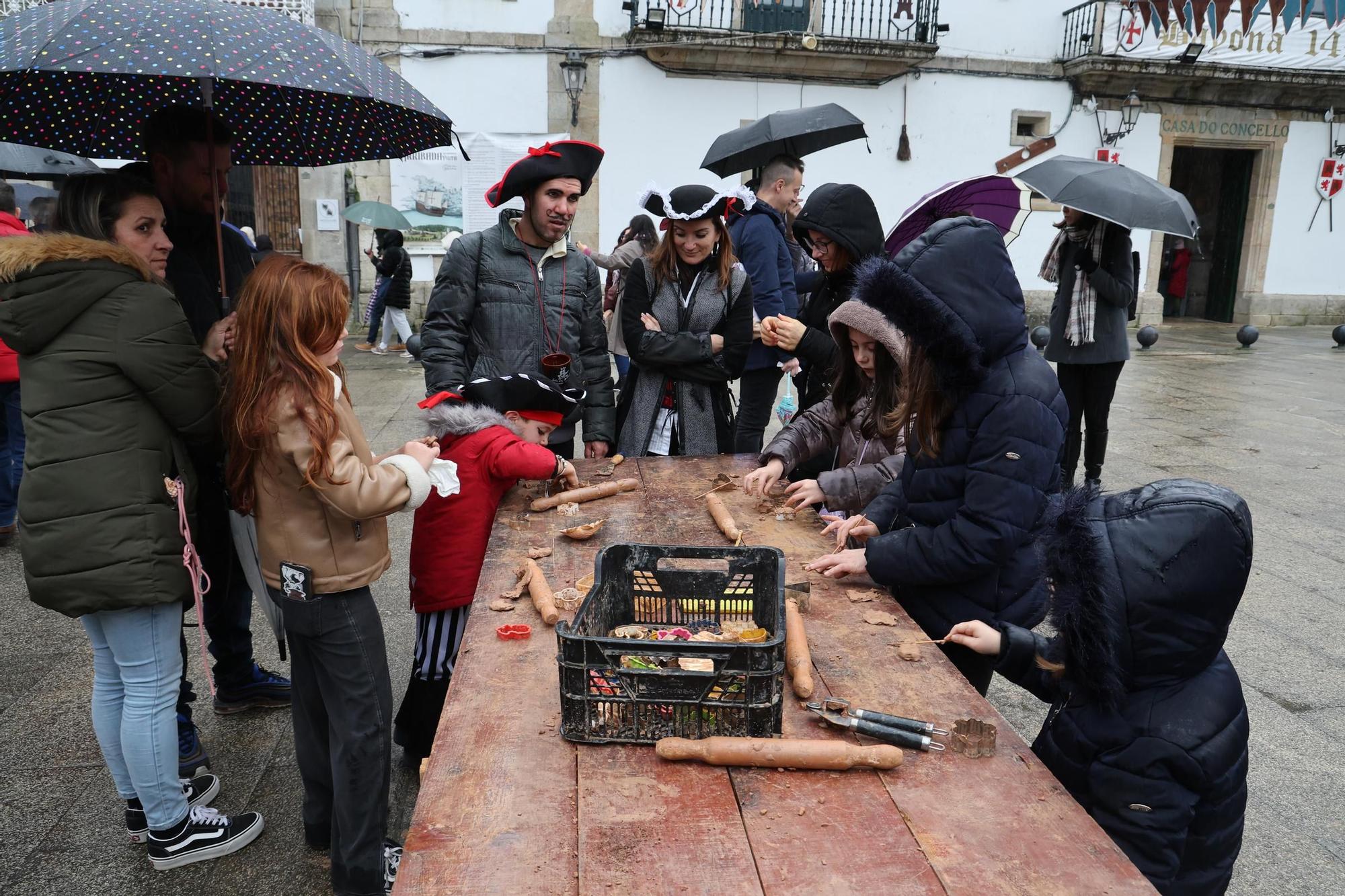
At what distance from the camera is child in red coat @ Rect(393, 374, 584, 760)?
9.36 feet

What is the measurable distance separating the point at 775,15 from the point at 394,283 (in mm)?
7681

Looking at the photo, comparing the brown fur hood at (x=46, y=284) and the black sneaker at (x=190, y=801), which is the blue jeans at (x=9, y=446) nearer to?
the black sneaker at (x=190, y=801)

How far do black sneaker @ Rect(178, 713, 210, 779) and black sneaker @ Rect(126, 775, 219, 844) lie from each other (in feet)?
0.12

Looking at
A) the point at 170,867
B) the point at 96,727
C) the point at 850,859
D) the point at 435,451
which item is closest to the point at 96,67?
the point at 435,451

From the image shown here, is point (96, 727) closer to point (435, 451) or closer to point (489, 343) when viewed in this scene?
point (435, 451)

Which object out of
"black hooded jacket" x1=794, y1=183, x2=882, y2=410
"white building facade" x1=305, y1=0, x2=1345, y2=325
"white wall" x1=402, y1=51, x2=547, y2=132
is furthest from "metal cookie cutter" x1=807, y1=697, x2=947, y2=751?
"white wall" x1=402, y1=51, x2=547, y2=132

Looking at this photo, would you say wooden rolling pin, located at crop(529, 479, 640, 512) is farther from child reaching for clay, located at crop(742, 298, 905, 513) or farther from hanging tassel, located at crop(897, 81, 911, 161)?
hanging tassel, located at crop(897, 81, 911, 161)

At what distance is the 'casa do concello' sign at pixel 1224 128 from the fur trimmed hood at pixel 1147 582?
1743 cm

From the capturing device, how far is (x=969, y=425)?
2.16m

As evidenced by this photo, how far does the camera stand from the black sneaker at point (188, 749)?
9.52ft

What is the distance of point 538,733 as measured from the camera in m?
1.64

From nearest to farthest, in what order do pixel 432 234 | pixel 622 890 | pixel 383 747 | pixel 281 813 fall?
1. pixel 622 890
2. pixel 383 747
3. pixel 281 813
4. pixel 432 234

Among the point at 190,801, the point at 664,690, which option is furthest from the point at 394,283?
the point at 664,690

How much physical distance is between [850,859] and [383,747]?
149cm
